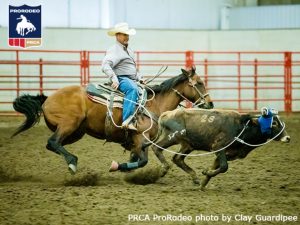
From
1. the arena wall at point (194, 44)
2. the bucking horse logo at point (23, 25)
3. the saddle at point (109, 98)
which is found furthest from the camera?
the arena wall at point (194, 44)

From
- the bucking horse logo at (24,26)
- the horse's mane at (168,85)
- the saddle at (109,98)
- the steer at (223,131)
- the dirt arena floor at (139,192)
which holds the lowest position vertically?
the dirt arena floor at (139,192)

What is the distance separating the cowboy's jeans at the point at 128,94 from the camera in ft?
23.6

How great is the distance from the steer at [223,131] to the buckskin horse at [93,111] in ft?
2.17

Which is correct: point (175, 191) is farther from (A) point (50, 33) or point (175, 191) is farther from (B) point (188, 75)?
(A) point (50, 33)

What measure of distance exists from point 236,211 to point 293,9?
42.3 ft

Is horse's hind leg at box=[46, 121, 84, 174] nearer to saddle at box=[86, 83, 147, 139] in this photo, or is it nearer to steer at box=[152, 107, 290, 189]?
saddle at box=[86, 83, 147, 139]

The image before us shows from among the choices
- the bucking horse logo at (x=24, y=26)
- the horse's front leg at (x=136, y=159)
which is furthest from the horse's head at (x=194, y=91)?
the bucking horse logo at (x=24, y=26)

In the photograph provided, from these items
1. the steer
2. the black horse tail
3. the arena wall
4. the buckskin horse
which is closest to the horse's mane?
the buckskin horse

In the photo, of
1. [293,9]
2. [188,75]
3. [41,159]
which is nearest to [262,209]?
[188,75]

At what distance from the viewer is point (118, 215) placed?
5129mm

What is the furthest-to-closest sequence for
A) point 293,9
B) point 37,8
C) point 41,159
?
point 293,9, point 37,8, point 41,159

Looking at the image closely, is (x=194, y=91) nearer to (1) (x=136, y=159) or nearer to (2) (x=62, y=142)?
(1) (x=136, y=159)

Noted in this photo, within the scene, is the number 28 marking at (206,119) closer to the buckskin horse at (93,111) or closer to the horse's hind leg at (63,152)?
the buckskin horse at (93,111)

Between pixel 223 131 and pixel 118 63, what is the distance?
1529 millimetres
